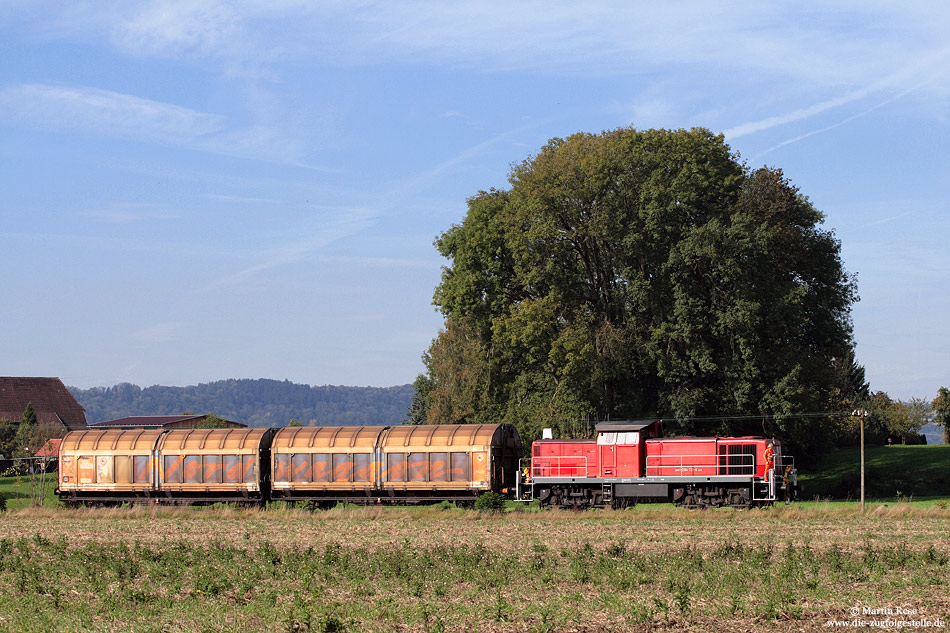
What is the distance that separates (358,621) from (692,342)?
131 ft

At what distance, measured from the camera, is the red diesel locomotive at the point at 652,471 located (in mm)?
41281

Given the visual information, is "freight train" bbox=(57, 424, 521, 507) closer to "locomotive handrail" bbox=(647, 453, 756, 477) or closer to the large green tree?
"locomotive handrail" bbox=(647, 453, 756, 477)

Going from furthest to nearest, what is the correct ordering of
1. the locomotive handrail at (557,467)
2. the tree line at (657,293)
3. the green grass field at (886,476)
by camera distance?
the green grass field at (886,476), the tree line at (657,293), the locomotive handrail at (557,467)

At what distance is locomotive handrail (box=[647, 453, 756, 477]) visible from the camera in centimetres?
4128

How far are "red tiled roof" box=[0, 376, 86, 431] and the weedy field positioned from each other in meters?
110

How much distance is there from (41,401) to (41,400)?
303 mm

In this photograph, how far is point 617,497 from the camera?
4269 centimetres

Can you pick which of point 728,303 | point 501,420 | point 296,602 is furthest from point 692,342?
point 296,602

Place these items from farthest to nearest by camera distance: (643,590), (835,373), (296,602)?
(835,373) < (643,590) < (296,602)

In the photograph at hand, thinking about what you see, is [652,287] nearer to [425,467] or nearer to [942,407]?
[425,467]

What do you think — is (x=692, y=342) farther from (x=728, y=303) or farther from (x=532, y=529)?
(x=532, y=529)

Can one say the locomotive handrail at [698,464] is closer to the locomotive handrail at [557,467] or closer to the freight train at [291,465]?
→ the locomotive handrail at [557,467]

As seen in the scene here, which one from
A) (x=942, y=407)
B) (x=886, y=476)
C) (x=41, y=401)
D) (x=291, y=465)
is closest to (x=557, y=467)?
(x=291, y=465)

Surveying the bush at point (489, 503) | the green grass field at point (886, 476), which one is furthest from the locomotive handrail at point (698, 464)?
the green grass field at point (886, 476)
